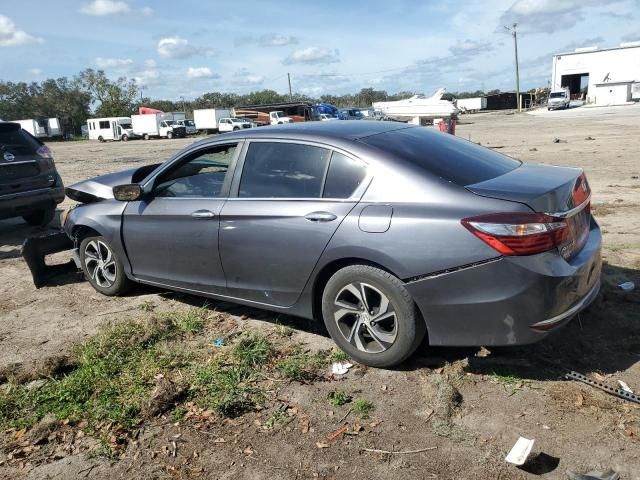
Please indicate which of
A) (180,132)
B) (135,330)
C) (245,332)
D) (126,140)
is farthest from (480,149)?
(126,140)

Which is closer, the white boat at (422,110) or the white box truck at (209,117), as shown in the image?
the white boat at (422,110)

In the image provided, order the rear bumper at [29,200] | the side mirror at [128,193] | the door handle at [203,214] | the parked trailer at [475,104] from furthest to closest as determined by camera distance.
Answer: the parked trailer at [475,104] < the rear bumper at [29,200] < the side mirror at [128,193] < the door handle at [203,214]

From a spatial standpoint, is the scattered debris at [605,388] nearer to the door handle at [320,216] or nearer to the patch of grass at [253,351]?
the door handle at [320,216]

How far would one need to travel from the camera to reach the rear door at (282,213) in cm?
367

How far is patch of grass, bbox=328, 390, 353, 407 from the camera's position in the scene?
3354 millimetres

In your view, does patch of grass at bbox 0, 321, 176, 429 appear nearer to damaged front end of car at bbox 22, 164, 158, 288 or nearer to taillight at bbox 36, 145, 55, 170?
damaged front end of car at bbox 22, 164, 158, 288

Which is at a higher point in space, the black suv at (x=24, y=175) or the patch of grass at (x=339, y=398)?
the black suv at (x=24, y=175)

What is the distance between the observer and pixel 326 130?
406 cm

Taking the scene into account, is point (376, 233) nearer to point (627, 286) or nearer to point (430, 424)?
point (430, 424)

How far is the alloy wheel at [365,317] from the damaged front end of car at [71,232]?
283 cm

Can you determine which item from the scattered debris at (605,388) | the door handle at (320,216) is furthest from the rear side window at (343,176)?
the scattered debris at (605,388)

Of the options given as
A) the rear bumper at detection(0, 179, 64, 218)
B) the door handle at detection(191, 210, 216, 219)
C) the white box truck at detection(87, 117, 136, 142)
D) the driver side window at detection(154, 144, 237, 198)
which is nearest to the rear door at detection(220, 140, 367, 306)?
the door handle at detection(191, 210, 216, 219)

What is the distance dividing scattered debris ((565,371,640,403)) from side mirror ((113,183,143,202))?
368 cm

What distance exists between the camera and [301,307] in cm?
394
